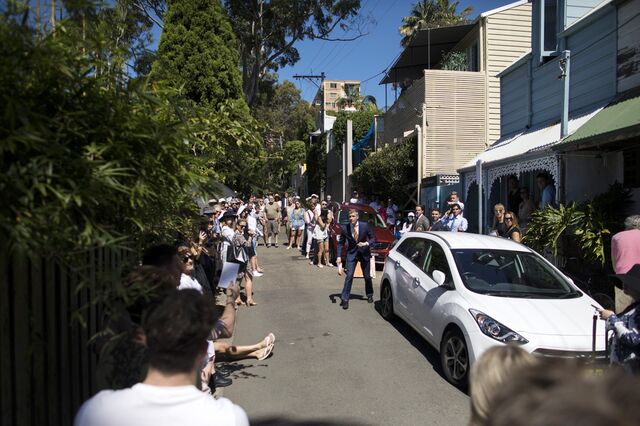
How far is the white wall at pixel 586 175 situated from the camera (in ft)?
32.2

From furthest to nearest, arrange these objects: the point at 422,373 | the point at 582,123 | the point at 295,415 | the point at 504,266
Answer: the point at 582,123, the point at 504,266, the point at 422,373, the point at 295,415

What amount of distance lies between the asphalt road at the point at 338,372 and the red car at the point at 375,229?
162 inches

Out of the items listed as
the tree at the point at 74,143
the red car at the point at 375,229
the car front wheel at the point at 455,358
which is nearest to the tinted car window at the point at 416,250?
the car front wheel at the point at 455,358

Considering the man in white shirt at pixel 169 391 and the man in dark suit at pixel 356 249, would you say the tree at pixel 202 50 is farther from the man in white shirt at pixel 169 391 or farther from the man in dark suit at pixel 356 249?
the man in white shirt at pixel 169 391

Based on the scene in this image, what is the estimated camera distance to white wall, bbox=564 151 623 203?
9812 millimetres

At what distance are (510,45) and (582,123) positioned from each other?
9572mm

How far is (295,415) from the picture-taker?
15.6 ft

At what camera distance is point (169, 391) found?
1874mm

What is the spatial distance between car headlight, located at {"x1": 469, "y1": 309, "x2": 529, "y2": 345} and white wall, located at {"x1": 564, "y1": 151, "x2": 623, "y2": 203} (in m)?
5.67

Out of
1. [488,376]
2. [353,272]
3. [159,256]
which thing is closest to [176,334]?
[488,376]

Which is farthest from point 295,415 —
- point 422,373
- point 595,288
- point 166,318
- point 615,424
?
point 595,288

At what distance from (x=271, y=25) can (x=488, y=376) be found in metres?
21.3

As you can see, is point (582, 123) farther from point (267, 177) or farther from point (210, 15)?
point (210, 15)

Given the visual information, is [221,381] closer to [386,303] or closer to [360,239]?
[386,303]
